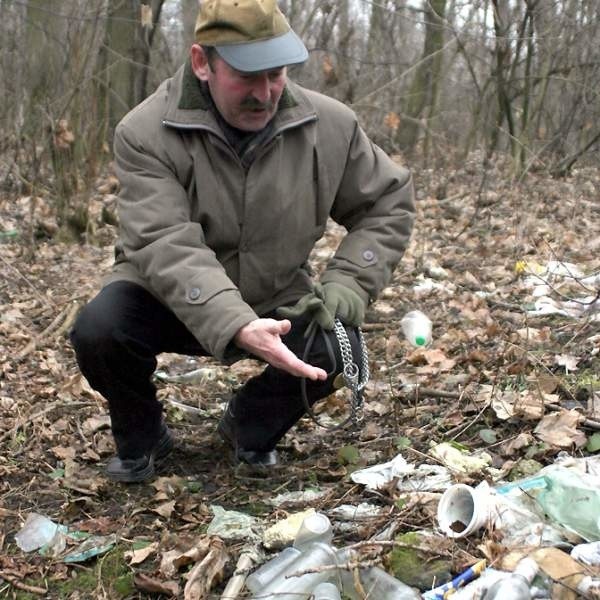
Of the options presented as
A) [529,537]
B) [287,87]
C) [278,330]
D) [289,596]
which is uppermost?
[287,87]

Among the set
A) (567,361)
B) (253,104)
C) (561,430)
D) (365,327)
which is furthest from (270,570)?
(365,327)

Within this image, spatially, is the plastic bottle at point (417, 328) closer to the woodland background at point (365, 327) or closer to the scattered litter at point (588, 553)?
the woodland background at point (365, 327)

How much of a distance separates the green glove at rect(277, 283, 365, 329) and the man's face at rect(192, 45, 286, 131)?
606 mm

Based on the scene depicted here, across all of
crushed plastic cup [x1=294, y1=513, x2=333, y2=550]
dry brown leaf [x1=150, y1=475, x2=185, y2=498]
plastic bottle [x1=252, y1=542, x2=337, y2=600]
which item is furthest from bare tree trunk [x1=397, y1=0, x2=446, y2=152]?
plastic bottle [x1=252, y1=542, x2=337, y2=600]

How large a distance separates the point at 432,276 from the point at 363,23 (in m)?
8.27

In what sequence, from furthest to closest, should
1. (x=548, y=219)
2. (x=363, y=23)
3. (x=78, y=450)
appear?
(x=363, y=23) → (x=548, y=219) → (x=78, y=450)

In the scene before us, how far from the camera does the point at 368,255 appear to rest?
319 cm

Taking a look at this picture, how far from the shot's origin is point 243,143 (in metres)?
3.03

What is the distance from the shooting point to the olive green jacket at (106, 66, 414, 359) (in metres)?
2.84

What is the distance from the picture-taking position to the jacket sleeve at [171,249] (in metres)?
2.72

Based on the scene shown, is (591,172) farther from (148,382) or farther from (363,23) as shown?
(148,382)

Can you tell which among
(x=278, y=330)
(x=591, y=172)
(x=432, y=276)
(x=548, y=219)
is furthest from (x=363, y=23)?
(x=278, y=330)

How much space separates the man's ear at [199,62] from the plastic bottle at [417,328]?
2273mm

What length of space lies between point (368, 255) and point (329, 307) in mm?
279
